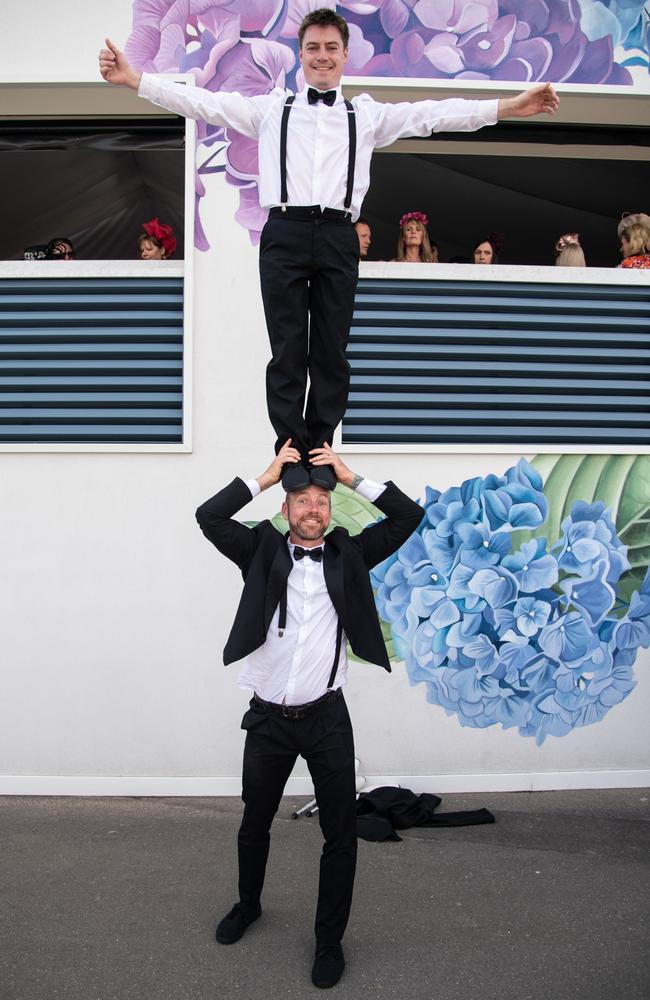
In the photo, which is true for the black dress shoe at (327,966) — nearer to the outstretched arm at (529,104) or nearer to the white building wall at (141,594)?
the white building wall at (141,594)

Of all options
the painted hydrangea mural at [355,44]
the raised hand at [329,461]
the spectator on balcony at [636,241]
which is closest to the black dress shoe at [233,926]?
the raised hand at [329,461]

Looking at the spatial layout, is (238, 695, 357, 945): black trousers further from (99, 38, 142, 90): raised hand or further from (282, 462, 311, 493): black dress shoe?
(99, 38, 142, 90): raised hand

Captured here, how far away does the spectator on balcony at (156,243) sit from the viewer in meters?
4.76

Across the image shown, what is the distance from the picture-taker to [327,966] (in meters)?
2.85

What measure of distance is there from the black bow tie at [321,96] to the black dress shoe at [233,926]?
→ 8.56 feet

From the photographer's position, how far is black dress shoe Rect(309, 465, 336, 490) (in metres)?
2.88

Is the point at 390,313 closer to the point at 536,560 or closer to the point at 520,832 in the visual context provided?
the point at 536,560

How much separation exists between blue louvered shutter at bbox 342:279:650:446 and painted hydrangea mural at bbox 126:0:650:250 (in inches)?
33.2

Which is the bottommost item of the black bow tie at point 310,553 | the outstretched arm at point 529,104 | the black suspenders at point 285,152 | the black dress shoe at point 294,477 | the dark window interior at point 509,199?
the black bow tie at point 310,553

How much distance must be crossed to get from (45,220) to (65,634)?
12.2ft

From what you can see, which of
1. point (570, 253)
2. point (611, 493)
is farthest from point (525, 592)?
point (570, 253)

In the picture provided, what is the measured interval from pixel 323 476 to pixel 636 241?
278 centimetres

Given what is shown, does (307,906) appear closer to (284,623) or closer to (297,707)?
(297,707)

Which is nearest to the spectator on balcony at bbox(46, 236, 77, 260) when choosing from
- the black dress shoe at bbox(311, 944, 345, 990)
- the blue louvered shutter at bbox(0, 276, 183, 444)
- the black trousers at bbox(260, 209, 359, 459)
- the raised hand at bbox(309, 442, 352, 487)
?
the blue louvered shutter at bbox(0, 276, 183, 444)
